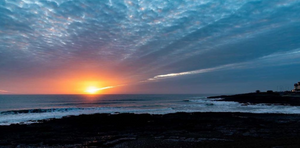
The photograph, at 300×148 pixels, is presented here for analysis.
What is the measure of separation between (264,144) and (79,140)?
12292 mm

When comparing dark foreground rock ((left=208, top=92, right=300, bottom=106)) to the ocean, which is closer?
the ocean

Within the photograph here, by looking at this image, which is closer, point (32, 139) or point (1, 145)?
point (1, 145)

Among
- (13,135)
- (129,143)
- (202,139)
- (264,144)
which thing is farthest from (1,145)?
(264,144)

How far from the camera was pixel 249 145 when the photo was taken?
11.4 metres

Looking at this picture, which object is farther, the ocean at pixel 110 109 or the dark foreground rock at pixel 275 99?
the dark foreground rock at pixel 275 99

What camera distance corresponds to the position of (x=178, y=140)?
13.5 meters

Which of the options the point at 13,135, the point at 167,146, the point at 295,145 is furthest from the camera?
the point at 13,135

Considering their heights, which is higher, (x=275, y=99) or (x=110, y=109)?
(x=110, y=109)

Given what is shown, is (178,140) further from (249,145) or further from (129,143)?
(249,145)

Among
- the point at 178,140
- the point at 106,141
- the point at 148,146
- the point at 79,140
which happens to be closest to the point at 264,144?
the point at 178,140

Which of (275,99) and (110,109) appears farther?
(275,99)

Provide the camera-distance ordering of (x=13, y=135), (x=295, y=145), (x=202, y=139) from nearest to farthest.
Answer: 1. (x=295, y=145)
2. (x=202, y=139)
3. (x=13, y=135)

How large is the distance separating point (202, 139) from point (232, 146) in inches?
104

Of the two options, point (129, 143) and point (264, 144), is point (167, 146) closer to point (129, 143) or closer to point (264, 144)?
point (129, 143)
